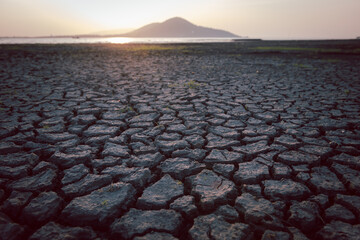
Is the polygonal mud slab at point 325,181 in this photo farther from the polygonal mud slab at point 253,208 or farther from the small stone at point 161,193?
the small stone at point 161,193

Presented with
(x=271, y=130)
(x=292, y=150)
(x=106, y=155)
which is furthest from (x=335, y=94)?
(x=106, y=155)

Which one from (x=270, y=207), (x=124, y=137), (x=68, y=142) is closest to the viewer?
(x=270, y=207)

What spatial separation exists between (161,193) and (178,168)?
31 centimetres

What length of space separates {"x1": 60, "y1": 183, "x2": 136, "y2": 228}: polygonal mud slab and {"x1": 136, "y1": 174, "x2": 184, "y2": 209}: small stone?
85 mm

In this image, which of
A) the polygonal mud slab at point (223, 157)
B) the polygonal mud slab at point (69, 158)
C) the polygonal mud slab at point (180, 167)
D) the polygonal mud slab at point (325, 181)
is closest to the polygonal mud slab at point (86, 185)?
the polygonal mud slab at point (69, 158)

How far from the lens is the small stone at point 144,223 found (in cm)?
112

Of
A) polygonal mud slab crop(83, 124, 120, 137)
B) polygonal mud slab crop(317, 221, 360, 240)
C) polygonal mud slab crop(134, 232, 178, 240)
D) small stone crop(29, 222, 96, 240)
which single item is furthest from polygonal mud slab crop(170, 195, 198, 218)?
polygonal mud slab crop(83, 124, 120, 137)

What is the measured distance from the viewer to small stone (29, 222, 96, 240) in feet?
3.51

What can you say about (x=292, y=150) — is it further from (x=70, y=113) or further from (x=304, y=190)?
(x=70, y=113)

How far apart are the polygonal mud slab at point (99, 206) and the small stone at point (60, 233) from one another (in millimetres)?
47

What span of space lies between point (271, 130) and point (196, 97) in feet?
5.13

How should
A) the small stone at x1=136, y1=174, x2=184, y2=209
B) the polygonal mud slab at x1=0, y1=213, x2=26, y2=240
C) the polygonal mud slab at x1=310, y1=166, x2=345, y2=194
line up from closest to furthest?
the polygonal mud slab at x1=0, y1=213, x2=26, y2=240 < the small stone at x1=136, y1=174, x2=184, y2=209 < the polygonal mud slab at x1=310, y1=166, x2=345, y2=194

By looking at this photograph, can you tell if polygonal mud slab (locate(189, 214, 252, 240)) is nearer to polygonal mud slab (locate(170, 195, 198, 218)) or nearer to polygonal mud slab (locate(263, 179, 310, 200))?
polygonal mud slab (locate(170, 195, 198, 218))

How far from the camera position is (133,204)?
52.0 inches
